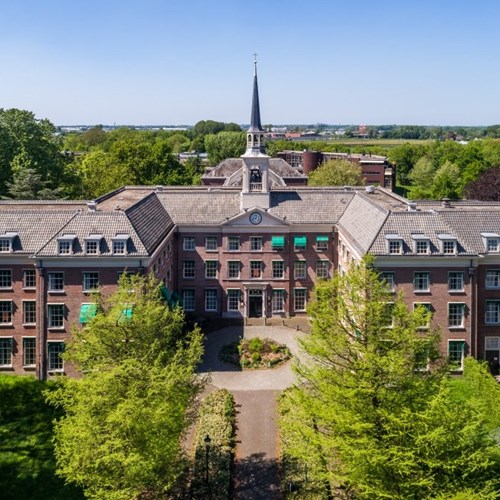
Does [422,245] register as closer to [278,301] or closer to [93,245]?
[278,301]

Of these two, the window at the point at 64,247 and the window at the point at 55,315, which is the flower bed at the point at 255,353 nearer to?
the window at the point at 55,315

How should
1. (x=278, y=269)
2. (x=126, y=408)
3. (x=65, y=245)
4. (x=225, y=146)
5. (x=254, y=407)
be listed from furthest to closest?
(x=225, y=146)
(x=278, y=269)
(x=65, y=245)
(x=254, y=407)
(x=126, y=408)

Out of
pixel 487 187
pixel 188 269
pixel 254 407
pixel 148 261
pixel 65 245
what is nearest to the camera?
pixel 254 407

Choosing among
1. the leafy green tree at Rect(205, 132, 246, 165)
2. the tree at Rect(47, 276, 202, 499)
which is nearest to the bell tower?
the tree at Rect(47, 276, 202, 499)

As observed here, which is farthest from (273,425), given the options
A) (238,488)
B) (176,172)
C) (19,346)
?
(176,172)

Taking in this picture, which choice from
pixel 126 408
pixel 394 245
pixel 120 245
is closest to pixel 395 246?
pixel 394 245

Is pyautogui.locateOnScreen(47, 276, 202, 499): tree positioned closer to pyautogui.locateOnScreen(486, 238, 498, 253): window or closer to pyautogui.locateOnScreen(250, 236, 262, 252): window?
pyautogui.locateOnScreen(486, 238, 498, 253): window
